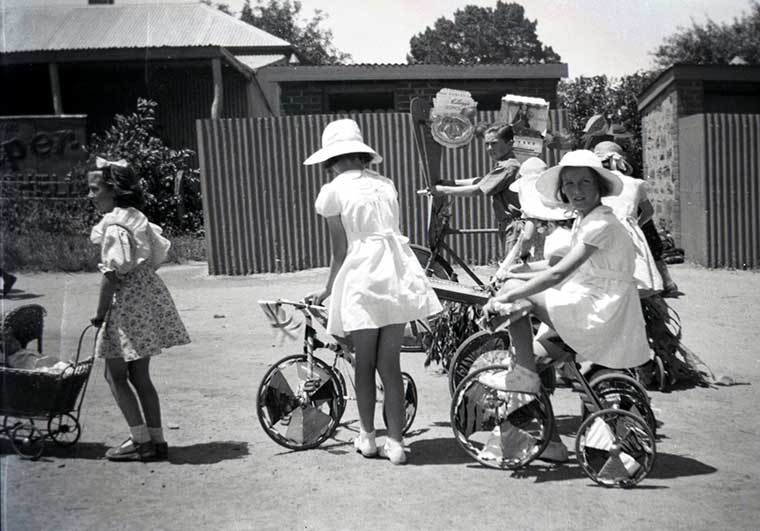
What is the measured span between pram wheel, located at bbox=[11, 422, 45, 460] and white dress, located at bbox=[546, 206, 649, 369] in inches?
117

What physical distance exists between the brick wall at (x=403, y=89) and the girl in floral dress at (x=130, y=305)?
12.2 metres

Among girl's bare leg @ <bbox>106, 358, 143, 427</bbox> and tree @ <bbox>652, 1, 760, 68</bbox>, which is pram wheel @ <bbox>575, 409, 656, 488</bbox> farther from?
tree @ <bbox>652, 1, 760, 68</bbox>

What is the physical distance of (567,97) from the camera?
63.5 ft

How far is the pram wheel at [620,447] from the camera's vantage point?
15.6 feet

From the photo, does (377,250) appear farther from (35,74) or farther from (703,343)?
(35,74)

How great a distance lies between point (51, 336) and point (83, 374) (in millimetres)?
2929

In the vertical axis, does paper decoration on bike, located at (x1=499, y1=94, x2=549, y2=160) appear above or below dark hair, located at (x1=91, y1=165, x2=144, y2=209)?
above

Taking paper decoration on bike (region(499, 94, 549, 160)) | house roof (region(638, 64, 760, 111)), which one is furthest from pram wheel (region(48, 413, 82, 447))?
house roof (region(638, 64, 760, 111))

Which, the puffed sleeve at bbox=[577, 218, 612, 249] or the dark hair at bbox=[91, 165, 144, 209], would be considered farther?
the dark hair at bbox=[91, 165, 144, 209]

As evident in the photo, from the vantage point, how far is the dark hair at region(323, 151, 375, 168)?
17.6ft

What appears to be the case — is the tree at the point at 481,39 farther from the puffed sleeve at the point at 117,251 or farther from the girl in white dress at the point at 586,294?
the puffed sleeve at the point at 117,251

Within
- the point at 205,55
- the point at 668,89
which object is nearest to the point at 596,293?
the point at 668,89

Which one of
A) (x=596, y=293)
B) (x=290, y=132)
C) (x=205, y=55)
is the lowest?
(x=596, y=293)

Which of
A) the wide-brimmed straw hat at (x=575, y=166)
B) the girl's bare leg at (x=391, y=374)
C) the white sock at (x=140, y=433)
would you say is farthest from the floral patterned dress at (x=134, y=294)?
the wide-brimmed straw hat at (x=575, y=166)
